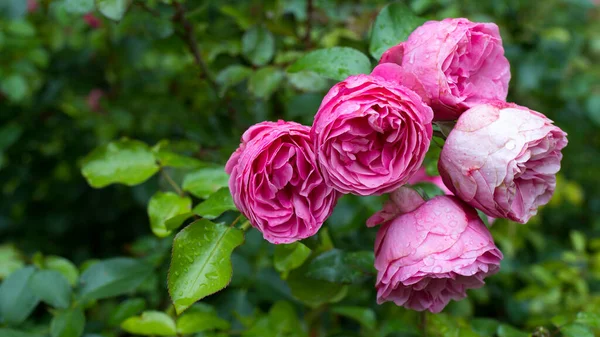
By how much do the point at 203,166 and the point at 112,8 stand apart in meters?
0.32

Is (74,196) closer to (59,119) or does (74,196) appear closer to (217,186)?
(59,119)

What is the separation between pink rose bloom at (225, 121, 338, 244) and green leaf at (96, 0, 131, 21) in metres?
0.42

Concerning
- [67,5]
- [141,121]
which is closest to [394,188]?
[67,5]

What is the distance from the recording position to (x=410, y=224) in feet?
2.39

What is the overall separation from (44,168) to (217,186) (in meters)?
1.21

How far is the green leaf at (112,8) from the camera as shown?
0.98 meters

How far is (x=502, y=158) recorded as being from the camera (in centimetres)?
68

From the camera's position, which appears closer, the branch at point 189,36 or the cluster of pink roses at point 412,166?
the cluster of pink roses at point 412,166

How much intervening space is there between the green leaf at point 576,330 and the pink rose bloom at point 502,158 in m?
0.28

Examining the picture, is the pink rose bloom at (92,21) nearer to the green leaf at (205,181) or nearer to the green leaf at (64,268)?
the green leaf at (64,268)

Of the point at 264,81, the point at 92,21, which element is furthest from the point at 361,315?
the point at 92,21

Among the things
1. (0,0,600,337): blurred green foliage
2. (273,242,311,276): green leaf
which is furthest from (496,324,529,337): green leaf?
(273,242,311,276): green leaf

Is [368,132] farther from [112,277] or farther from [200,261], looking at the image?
[112,277]

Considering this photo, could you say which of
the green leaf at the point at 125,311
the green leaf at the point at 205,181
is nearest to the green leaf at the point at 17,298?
the green leaf at the point at 125,311
